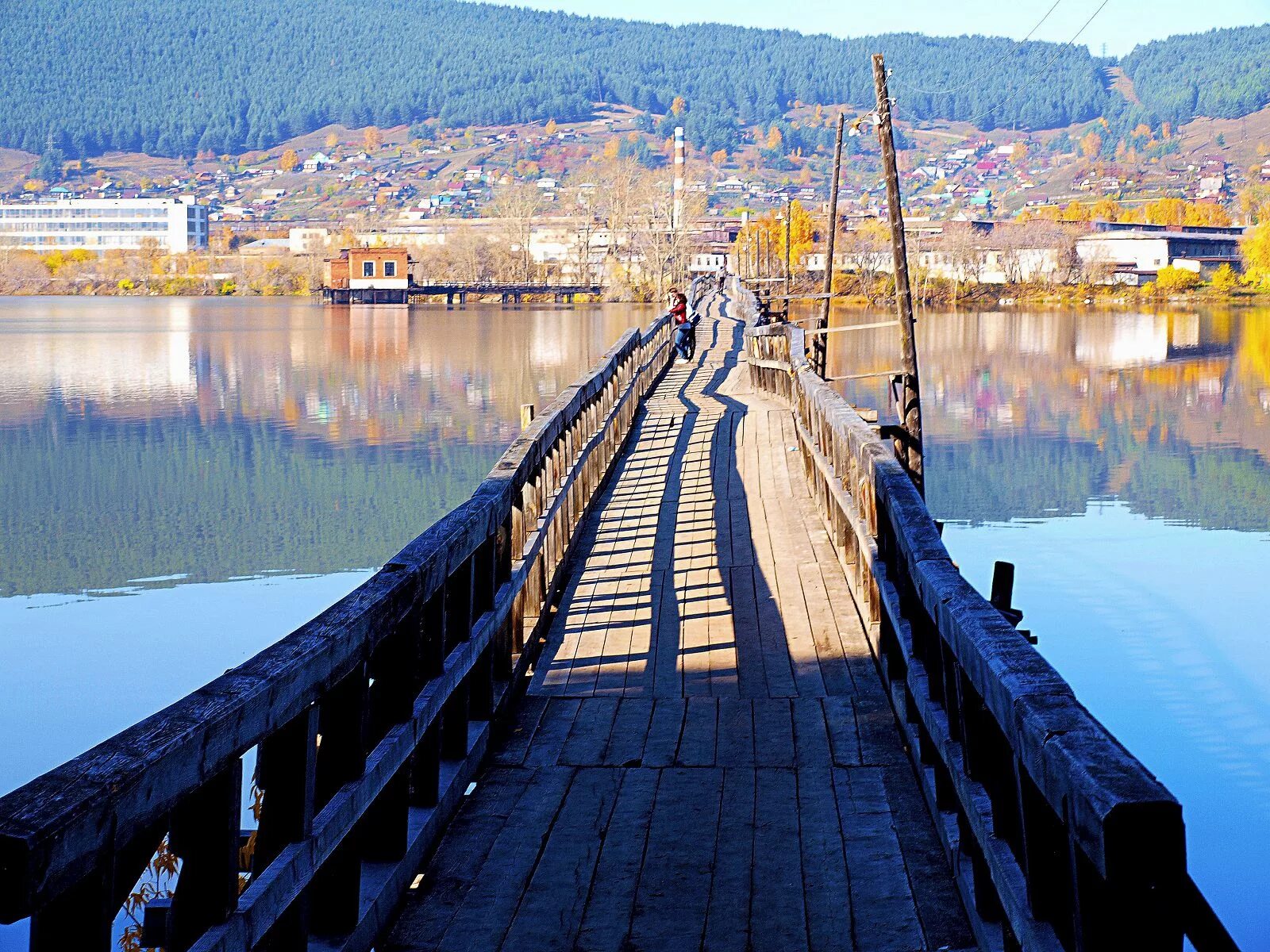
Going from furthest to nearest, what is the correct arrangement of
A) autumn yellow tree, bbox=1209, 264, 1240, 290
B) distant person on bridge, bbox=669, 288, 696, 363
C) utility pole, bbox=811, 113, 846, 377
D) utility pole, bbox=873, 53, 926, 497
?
autumn yellow tree, bbox=1209, 264, 1240, 290 → utility pole, bbox=811, 113, 846, 377 → distant person on bridge, bbox=669, 288, 696, 363 → utility pole, bbox=873, 53, 926, 497

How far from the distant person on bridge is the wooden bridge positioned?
20.6 meters

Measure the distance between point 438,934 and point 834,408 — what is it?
5638 millimetres

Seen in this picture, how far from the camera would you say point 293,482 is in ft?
85.5

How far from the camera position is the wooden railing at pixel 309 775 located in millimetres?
2123

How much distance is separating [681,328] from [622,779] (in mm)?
24413

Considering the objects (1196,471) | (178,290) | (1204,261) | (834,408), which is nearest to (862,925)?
(834,408)

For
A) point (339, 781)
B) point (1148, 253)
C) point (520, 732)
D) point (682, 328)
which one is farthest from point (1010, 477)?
point (1148, 253)

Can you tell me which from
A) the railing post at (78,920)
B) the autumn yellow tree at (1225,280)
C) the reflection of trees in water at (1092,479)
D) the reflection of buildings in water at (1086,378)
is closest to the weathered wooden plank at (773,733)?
the railing post at (78,920)

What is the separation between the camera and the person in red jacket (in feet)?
95.8

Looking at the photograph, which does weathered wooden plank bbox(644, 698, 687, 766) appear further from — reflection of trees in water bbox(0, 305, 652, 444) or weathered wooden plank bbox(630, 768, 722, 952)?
reflection of trees in water bbox(0, 305, 652, 444)

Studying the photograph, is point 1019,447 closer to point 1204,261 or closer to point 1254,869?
point 1254,869

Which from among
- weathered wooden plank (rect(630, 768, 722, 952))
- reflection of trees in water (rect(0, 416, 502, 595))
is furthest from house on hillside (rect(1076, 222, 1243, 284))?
weathered wooden plank (rect(630, 768, 722, 952))

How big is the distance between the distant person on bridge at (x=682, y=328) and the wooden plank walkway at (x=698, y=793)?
65.8 ft

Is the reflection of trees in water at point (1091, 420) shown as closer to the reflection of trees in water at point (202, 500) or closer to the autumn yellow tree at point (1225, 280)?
the reflection of trees in water at point (202, 500)
